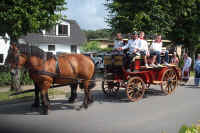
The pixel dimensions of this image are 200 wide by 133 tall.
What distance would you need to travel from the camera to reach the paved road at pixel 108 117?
559 centimetres

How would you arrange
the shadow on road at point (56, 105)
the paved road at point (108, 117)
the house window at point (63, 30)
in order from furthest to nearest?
the house window at point (63, 30) < the shadow on road at point (56, 105) < the paved road at point (108, 117)

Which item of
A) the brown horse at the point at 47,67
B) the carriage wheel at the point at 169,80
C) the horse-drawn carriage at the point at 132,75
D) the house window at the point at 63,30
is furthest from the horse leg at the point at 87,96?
the house window at the point at 63,30

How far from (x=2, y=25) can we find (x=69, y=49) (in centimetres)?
2597

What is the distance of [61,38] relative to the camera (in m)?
34.6

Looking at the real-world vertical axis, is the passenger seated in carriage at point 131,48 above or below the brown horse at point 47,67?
above

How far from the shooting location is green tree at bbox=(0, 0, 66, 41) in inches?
364

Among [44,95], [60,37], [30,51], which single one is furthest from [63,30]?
[44,95]

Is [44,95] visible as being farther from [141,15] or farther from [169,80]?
[141,15]

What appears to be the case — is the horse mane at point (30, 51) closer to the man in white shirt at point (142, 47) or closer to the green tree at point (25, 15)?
the green tree at point (25, 15)

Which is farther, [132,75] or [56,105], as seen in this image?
[132,75]

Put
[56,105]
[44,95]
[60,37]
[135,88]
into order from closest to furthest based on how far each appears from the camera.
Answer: [44,95], [56,105], [135,88], [60,37]

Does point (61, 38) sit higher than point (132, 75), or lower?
higher

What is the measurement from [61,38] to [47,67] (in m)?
28.5

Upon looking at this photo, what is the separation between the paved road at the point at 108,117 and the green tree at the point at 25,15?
3.56 metres
